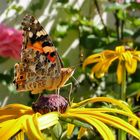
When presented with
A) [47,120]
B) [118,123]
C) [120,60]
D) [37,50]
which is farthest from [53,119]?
[120,60]

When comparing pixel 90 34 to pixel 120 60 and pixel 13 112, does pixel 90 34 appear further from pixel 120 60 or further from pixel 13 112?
pixel 13 112

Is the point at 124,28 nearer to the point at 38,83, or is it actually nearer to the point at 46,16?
the point at 46,16

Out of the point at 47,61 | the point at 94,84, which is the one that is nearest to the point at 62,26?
the point at 94,84

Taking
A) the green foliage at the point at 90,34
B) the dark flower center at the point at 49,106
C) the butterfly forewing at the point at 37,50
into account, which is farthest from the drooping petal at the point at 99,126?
the green foliage at the point at 90,34

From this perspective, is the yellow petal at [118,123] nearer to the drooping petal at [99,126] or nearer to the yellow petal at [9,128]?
the drooping petal at [99,126]

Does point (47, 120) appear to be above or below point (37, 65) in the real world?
below

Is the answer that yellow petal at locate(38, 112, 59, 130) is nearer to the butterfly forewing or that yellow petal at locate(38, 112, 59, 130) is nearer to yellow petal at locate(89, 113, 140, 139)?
yellow petal at locate(89, 113, 140, 139)
